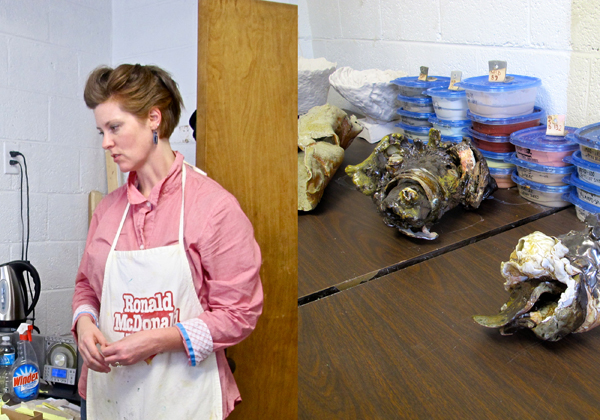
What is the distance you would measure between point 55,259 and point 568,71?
238 cm

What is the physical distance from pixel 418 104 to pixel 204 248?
1517mm

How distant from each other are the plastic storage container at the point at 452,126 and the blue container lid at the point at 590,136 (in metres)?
Answer: 0.50

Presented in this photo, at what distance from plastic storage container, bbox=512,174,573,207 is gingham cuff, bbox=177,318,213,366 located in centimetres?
125

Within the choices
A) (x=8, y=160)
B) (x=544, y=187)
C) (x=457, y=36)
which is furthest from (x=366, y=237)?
(x=8, y=160)

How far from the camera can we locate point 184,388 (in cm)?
95

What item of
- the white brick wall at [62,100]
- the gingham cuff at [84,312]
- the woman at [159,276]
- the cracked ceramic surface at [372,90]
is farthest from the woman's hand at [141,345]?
the white brick wall at [62,100]

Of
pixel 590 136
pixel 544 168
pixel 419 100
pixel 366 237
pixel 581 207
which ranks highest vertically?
pixel 419 100

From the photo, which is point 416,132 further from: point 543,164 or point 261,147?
point 261,147

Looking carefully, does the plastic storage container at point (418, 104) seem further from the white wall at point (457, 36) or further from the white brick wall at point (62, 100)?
the white brick wall at point (62, 100)

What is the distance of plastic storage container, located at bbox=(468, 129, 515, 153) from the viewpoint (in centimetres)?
188

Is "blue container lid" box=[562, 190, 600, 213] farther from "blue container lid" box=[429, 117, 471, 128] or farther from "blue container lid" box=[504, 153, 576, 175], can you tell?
"blue container lid" box=[429, 117, 471, 128]

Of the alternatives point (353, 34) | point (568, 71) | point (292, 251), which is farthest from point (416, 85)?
point (292, 251)

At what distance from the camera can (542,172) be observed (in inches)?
67.1

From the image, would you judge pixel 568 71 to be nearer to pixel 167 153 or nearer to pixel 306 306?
pixel 306 306
